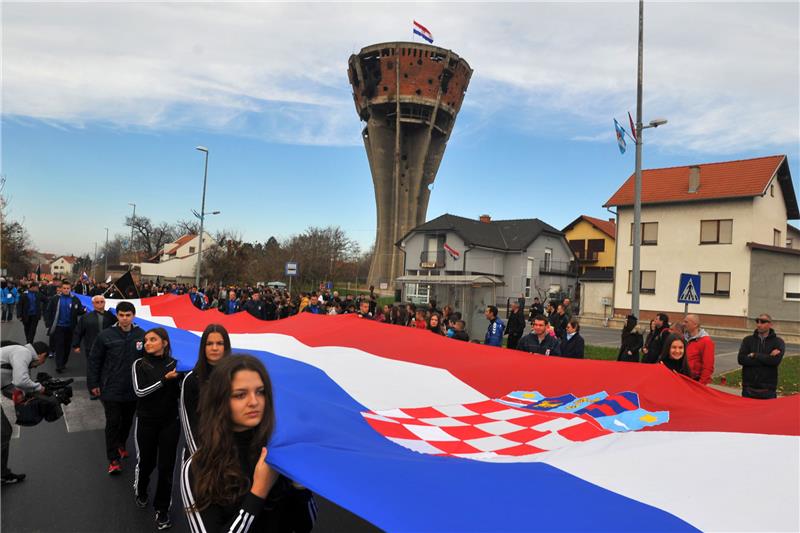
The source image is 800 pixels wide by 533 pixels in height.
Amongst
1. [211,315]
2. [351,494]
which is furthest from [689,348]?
[211,315]

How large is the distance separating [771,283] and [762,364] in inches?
1002

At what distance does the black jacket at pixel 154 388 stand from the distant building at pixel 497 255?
35.3 meters

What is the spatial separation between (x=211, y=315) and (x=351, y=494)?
8.88 m

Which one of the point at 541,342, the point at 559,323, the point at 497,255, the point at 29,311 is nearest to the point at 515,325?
the point at 559,323

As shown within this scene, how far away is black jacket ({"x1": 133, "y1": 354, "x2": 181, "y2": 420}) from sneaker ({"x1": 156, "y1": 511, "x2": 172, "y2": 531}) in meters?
0.77

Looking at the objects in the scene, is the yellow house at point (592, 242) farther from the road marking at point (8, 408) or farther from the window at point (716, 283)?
the road marking at point (8, 408)

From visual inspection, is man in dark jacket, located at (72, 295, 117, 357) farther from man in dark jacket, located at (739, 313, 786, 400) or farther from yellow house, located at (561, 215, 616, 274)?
yellow house, located at (561, 215, 616, 274)

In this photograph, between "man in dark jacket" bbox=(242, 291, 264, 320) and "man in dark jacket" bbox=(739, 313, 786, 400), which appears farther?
"man in dark jacket" bbox=(242, 291, 264, 320)

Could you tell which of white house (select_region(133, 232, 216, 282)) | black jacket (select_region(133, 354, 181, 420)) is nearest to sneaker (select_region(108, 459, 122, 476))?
black jacket (select_region(133, 354, 181, 420))

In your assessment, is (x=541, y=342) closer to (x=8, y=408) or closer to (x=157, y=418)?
(x=157, y=418)

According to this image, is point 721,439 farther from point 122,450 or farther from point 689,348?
point 122,450

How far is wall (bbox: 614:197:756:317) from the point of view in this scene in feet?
93.2

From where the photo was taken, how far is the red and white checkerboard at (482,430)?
381 cm

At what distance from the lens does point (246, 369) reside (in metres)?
2.26
